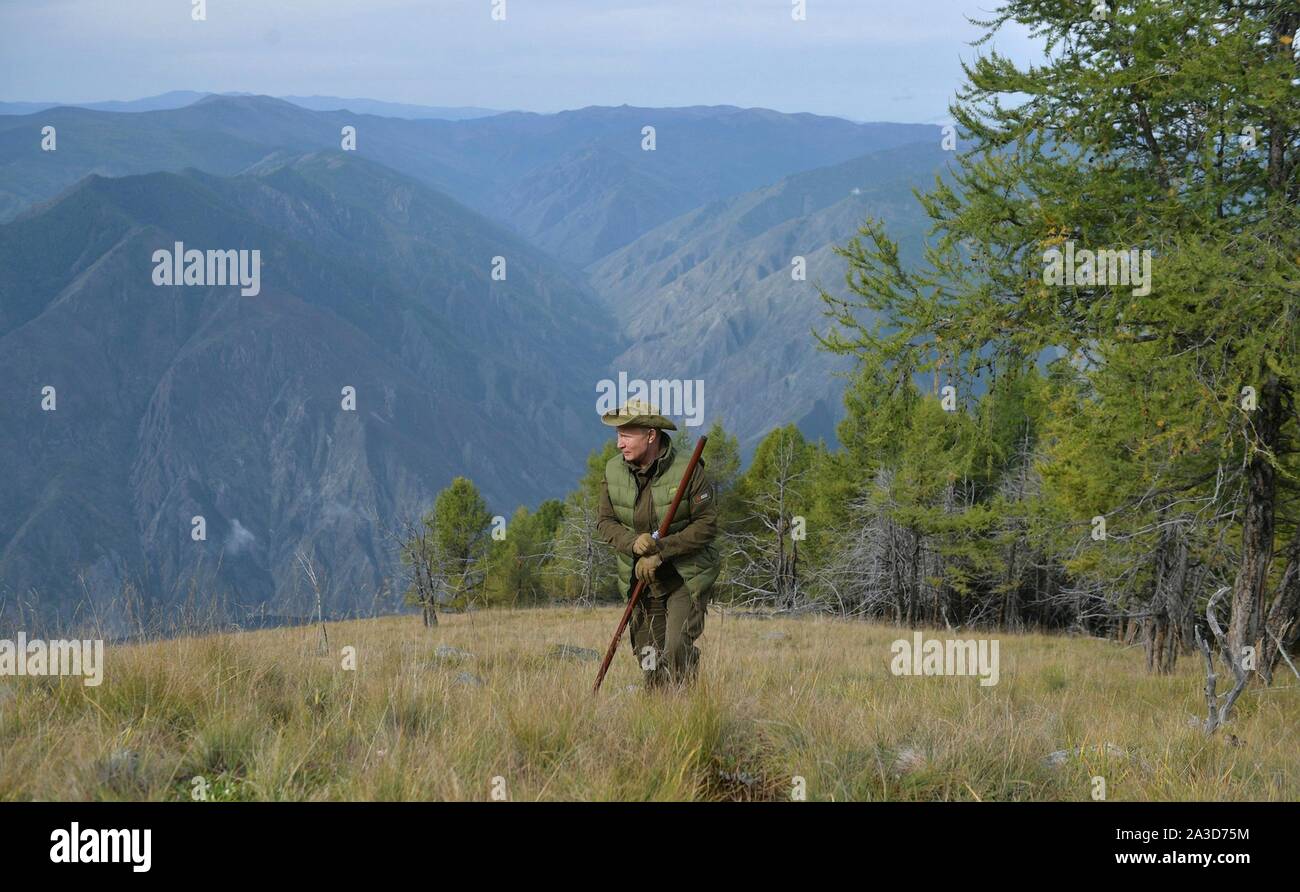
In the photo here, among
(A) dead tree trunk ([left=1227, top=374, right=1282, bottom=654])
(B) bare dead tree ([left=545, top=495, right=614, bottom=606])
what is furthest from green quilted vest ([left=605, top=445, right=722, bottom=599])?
(B) bare dead tree ([left=545, top=495, right=614, bottom=606])

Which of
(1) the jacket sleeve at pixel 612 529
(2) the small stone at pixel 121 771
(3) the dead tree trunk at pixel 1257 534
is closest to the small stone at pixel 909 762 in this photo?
(1) the jacket sleeve at pixel 612 529

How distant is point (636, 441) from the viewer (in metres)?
6.35

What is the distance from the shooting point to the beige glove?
20.6 feet

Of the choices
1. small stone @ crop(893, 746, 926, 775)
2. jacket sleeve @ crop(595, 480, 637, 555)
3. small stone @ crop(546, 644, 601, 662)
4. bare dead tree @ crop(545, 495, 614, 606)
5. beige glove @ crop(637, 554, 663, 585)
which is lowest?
bare dead tree @ crop(545, 495, 614, 606)

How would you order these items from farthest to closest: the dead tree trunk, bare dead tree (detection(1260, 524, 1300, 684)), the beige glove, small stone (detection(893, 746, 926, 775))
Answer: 1. bare dead tree (detection(1260, 524, 1300, 684))
2. the dead tree trunk
3. the beige glove
4. small stone (detection(893, 746, 926, 775))

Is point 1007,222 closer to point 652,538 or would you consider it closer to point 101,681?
point 652,538

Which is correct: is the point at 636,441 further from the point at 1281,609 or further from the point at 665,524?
the point at 1281,609

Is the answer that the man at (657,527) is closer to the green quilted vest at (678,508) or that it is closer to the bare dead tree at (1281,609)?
the green quilted vest at (678,508)

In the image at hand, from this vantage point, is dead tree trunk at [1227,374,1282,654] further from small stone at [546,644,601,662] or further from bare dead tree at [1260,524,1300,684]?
small stone at [546,644,601,662]

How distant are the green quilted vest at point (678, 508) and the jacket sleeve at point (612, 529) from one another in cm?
8

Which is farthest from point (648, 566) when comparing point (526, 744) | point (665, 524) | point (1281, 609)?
point (1281, 609)
